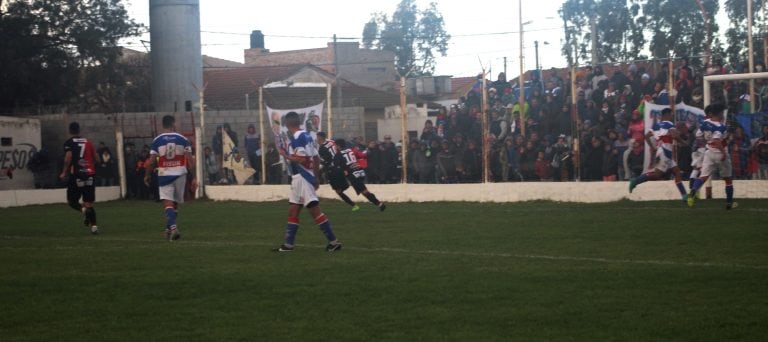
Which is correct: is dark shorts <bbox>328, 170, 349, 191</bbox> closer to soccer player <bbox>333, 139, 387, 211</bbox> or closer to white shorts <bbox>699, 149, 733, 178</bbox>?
soccer player <bbox>333, 139, 387, 211</bbox>

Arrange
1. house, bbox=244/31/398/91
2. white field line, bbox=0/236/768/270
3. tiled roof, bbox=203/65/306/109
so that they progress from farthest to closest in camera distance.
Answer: house, bbox=244/31/398/91
tiled roof, bbox=203/65/306/109
white field line, bbox=0/236/768/270

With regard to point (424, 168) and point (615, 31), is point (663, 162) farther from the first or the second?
point (615, 31)

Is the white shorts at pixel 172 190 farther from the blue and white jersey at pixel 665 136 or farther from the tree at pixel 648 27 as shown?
the tree at pixel 648 27

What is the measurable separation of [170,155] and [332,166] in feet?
25.4

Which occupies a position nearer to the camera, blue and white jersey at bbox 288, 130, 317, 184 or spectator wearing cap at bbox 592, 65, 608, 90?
blue and white jersey at bbox 288, 130, 317, 184

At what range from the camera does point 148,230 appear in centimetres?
1952

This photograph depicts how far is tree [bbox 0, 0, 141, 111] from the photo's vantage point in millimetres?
43094

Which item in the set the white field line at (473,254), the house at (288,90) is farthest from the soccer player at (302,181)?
the house at (288,90)

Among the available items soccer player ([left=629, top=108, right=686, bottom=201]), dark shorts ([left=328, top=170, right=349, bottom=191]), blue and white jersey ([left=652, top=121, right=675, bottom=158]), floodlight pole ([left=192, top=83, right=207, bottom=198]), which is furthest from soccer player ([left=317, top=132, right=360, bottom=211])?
floodlight pole ([left=192, top=83, right=207, bottom=198])

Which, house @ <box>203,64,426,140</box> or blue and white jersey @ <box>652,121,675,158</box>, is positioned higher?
house @ <box>203,64,426,140</box>

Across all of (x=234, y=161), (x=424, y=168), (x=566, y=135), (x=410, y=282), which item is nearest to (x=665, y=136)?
(x=566, y=135)

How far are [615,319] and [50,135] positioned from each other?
107 ft

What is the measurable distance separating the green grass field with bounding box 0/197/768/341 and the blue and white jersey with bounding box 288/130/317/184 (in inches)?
42.3

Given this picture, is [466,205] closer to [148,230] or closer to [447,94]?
[148,230]
